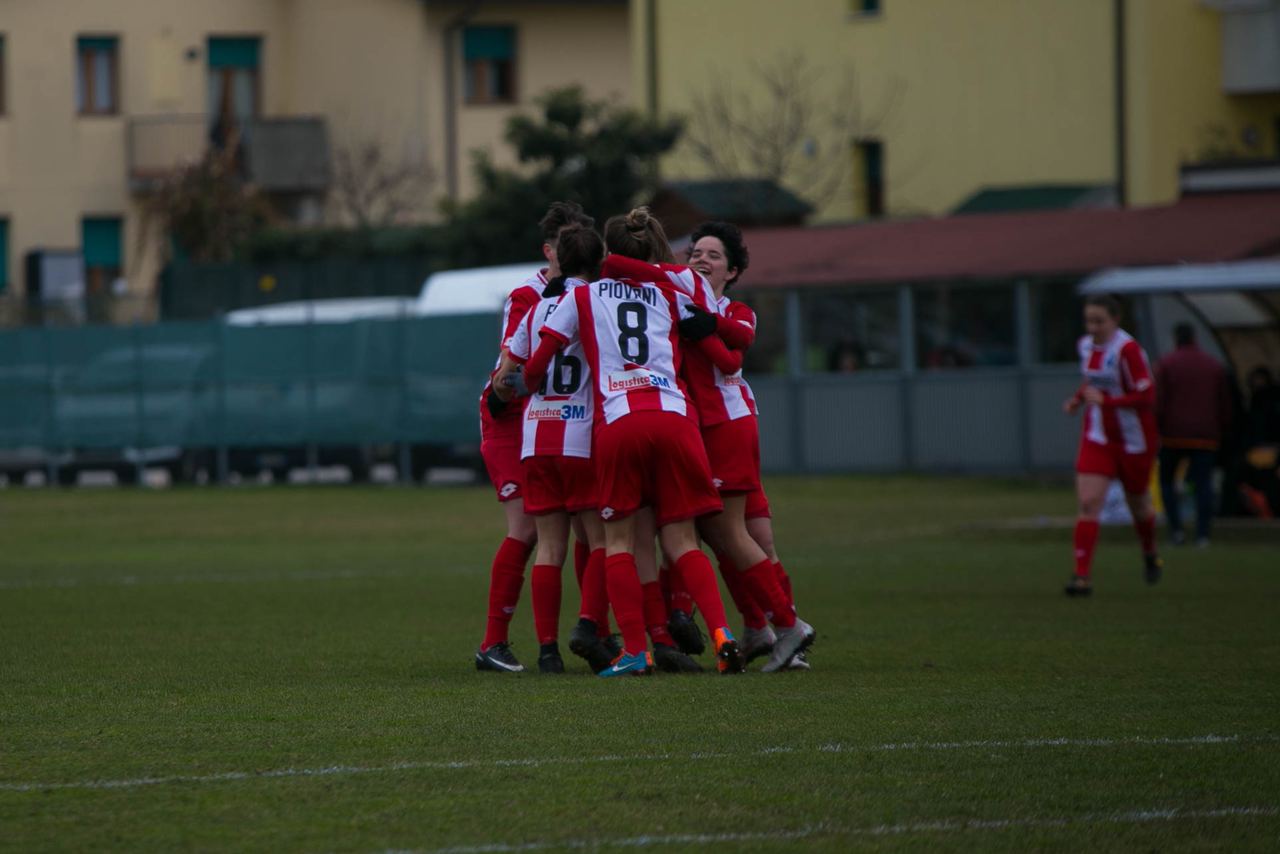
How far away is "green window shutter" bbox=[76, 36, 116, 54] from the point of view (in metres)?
49.2

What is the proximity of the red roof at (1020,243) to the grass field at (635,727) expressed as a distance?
13043 millimetres

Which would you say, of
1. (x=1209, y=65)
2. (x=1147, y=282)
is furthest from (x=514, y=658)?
(x=1209, y=65)

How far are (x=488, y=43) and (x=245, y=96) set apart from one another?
564cm

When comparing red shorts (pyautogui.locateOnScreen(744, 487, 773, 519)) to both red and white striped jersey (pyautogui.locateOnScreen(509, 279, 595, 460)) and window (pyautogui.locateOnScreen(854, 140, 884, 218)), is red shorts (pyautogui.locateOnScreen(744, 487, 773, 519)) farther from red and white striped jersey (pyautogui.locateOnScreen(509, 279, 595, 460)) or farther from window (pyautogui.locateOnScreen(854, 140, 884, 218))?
window (pyautogui.locateOnScreen(854, 140, 884, 218))

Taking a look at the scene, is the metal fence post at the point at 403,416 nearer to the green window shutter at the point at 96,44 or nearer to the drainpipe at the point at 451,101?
the drainpipe at the point at 451,101

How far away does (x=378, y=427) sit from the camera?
31.8 meters

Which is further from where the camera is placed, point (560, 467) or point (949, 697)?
point (560, 467)

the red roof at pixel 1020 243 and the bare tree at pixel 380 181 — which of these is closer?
the red roof at pixel 1020 243

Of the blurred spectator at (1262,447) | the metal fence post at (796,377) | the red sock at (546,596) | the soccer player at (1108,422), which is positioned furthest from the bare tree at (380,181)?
the red sock at (546,596)

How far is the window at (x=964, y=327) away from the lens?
30.6m

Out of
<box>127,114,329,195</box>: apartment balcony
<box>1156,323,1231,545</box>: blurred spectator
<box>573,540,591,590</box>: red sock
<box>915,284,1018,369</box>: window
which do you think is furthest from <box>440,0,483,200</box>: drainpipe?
<box>573,540,591,590</box>: red sock

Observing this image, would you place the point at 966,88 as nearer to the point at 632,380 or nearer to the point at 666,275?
the point at 666,275

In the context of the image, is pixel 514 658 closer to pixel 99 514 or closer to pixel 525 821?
pixel 525 821

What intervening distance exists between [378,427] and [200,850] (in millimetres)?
25918
